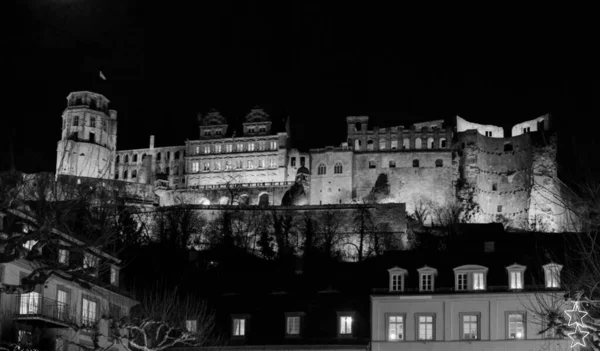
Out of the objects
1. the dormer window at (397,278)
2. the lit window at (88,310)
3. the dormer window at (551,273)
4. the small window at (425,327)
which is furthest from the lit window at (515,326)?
the lit window at (88,310)

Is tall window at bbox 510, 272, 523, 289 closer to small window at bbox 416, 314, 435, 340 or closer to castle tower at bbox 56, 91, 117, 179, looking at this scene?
small window at bbox 416, 314, 435, 340

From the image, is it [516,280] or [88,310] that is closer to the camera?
[88,310]

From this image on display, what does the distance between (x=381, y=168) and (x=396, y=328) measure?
8960 centimetres

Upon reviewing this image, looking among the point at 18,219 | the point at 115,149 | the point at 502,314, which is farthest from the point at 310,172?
the point at 18,219

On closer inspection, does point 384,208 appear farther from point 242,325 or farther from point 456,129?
point 242,325

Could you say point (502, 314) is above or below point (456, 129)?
below

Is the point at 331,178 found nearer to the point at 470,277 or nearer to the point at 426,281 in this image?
the point at 426,281

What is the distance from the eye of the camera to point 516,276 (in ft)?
201

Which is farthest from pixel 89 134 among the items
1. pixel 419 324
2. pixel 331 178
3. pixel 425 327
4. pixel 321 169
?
pixel 425 327

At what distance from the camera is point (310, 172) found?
153 m

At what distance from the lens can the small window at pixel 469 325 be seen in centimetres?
6166

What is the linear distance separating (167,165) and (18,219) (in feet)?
419

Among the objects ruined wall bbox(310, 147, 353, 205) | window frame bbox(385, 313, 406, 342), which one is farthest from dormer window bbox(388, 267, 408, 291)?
ruined wall bbox(310, 147, 353, 205)

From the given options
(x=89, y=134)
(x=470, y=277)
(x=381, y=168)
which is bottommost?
(x=470, y=277)
